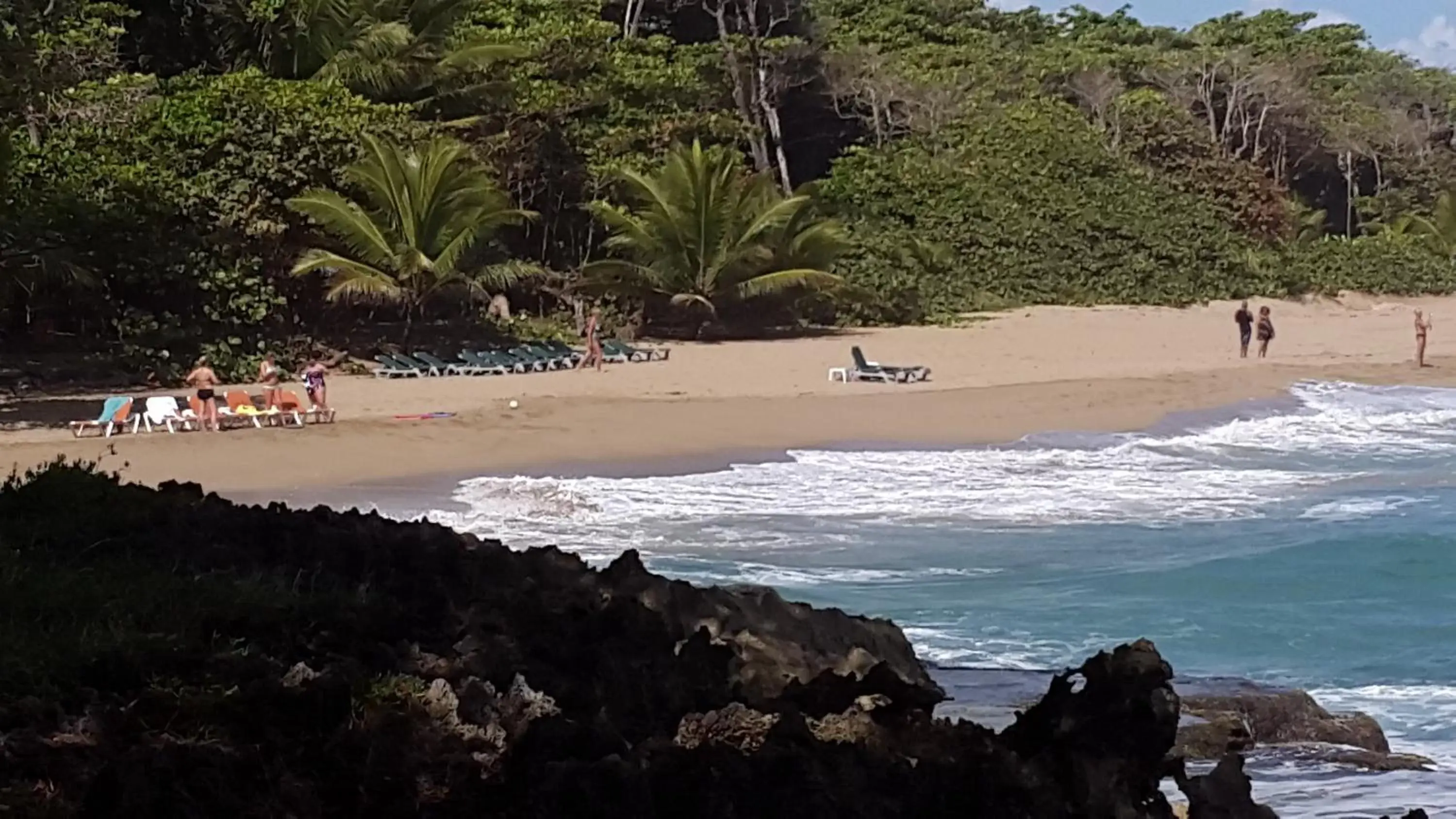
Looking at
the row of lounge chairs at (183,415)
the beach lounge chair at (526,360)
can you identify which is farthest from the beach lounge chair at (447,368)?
the row of lounge chairs at (183,415)

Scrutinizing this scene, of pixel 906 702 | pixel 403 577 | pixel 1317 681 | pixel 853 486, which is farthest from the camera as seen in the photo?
pixel 853 486

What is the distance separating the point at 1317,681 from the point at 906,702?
5.22m

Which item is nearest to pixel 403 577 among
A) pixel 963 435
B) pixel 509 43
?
pixel 963 435

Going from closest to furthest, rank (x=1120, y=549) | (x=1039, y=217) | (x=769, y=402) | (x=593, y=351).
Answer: (x=1120, y=549) → (x=769, y=402) → (x=593, y=351) → (x=1039, y=217)

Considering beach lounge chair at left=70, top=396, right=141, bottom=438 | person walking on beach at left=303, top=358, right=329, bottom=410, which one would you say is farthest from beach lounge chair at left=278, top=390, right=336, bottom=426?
beach lounge chair at left=70, top=396, right=141, bottom=438

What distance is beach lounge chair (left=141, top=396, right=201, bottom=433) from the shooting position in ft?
53.7

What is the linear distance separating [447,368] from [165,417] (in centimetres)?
533

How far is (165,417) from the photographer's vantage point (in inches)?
645

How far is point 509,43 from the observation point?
25.9 metres

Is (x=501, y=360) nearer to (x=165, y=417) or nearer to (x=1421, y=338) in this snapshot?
(x=165, y=417)

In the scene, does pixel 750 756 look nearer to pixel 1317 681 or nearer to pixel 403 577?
pixel 403 577

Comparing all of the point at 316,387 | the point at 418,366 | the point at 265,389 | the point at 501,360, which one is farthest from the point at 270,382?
the point at 501,360

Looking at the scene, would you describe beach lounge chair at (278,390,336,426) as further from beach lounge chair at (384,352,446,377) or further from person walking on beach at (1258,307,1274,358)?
person walking on beach at (1258,307,1274,358)

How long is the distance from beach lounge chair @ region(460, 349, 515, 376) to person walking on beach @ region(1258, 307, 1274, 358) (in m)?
12.1
